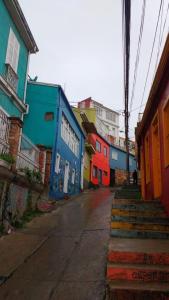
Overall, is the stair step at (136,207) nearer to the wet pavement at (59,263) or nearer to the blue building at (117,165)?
the wet pavement at (59,263)

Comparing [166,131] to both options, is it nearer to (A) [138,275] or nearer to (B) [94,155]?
(A) [138,275]

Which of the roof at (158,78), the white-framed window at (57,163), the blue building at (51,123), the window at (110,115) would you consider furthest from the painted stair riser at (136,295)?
the window at (110,115)

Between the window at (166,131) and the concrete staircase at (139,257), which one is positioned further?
the window at (166,131)

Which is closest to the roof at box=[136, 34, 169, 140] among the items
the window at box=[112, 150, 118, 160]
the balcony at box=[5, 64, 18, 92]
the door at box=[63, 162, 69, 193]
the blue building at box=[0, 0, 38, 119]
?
the blue building at box=[0, 0, 38, 119]

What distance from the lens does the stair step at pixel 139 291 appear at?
12.3 feet

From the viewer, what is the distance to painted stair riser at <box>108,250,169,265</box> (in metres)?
4.49

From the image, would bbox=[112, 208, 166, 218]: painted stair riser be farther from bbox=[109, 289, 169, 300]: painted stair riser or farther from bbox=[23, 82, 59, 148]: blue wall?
bbox=[23, 82, 59, 148]: blue wall

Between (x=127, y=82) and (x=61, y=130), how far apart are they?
8.54m

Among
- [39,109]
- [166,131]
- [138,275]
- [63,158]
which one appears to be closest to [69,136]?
[63,158]

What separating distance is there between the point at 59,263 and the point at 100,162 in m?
27.2

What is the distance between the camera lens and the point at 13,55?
11.5 meters

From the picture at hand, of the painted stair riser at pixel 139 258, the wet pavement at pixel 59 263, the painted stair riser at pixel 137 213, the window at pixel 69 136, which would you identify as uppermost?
the window at pixel 69 136

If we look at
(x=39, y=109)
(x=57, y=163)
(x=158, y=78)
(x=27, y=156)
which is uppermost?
(x=39, y=109)

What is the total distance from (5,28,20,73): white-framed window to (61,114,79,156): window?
5560 mm
